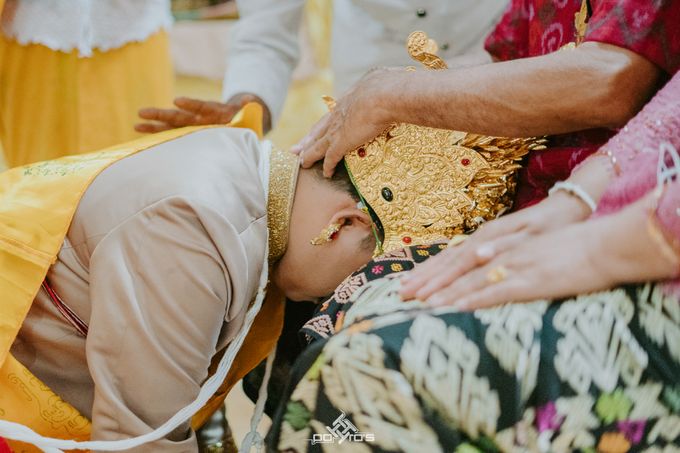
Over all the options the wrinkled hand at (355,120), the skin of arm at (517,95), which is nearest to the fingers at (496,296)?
the skin of arm at (517,95)

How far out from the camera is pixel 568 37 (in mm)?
1281

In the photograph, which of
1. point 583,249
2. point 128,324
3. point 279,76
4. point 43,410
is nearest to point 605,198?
point 583,249

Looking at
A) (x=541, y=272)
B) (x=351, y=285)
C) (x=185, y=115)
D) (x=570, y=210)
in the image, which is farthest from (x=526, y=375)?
(x=185, y=115)

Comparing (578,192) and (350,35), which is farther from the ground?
(578,192)

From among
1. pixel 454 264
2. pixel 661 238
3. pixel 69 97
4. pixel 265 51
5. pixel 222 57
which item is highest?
pixel 661 238

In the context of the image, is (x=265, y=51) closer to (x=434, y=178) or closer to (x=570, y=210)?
(x=434, y=178)

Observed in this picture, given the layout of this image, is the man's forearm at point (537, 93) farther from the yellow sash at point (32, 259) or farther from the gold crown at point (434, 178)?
the yellow sash at point (32, 259)

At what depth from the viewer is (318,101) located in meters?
3.48

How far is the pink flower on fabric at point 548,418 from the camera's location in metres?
0.88

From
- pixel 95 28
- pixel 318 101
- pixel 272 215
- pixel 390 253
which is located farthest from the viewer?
pixel 318 101

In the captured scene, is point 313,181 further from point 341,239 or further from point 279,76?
point 279,76

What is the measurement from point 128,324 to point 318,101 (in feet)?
8.01

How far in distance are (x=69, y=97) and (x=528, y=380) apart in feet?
5.01

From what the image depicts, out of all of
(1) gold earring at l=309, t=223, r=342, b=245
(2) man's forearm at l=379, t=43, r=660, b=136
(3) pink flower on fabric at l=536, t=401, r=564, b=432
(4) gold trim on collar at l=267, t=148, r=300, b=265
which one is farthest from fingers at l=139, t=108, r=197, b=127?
(3) pink flower on fabric at l=536, t=401, r=564, b=432
